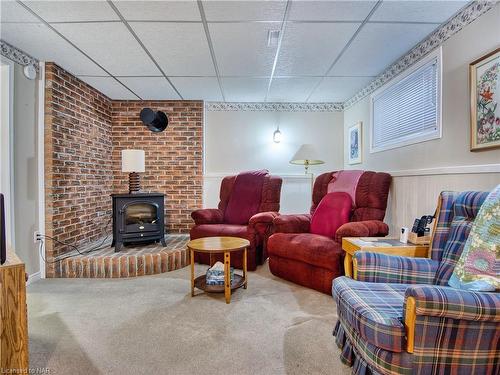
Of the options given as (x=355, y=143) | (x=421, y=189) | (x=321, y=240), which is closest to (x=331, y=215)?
(x=321, y=240)

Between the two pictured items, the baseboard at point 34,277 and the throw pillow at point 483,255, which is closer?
the throw pillow at point 483,255

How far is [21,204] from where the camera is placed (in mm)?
2516

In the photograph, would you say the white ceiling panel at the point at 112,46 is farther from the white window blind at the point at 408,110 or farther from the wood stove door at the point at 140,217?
the white window blind at the point at 408,110

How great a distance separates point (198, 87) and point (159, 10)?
1.58 m

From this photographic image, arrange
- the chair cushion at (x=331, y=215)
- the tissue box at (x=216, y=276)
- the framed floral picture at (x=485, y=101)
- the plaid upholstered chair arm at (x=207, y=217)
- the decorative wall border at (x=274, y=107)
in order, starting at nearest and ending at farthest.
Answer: the framed floral picture at (x=485, y=101) → the tissue box at (x=216, y=276) → the chair cushion at (x=331, y=215) → the plaid upholstered chair arm at (x=207, y=217) → the decorative wall border at (x=274, y=107)

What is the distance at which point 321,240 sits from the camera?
8.05 feet

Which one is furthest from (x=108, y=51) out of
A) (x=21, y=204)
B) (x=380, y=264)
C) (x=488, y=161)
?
(x=488, y=161)

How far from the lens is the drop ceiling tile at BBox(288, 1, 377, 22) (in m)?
1.82

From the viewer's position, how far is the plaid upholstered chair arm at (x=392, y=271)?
1547 millimetres

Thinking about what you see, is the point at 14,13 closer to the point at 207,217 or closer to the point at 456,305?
the point at 207,217

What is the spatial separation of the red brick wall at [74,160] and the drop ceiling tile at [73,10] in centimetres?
97

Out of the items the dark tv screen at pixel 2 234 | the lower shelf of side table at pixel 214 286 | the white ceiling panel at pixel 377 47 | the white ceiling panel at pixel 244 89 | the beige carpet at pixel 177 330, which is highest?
the white ceiling panel at pixel 244 89

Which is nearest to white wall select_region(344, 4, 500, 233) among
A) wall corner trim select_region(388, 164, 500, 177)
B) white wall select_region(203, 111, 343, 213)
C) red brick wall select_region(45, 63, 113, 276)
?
wall corner trim select_region(388, 164, 500, 177)

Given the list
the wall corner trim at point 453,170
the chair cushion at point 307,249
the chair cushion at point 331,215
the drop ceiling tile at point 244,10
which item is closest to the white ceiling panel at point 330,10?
the drop ceiling tile at point 244,10
